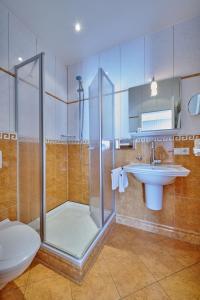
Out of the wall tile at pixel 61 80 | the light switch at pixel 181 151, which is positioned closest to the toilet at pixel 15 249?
the light switch at pixel 181 151

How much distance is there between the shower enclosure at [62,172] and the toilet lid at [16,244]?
27 centimetres

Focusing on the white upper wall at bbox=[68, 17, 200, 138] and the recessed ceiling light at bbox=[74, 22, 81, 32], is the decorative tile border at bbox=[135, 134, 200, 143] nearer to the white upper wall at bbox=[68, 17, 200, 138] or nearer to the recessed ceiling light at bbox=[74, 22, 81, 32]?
the white upper wall at bbox=[68, 17, 200, 138]

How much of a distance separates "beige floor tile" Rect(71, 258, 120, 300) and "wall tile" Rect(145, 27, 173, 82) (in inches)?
83.7

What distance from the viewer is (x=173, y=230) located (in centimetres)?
166

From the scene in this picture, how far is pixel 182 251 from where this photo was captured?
146 cm

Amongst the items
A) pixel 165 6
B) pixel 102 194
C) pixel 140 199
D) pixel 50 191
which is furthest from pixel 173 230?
pixel 165 6

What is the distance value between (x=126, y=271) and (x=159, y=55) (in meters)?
2.33

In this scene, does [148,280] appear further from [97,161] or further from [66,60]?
[66,60]

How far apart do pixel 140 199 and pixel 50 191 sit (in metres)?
1.24

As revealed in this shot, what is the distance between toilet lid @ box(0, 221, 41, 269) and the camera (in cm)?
81

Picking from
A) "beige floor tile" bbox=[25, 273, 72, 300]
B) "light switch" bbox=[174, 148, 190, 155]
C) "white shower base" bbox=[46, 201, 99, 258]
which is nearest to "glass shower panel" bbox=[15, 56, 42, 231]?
"white shower base" bbox=[46, 201, 99, 258]

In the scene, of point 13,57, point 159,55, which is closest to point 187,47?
point 159,55

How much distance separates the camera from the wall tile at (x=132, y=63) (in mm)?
1812

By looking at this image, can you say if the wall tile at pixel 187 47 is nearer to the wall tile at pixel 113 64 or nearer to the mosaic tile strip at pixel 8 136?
the wall tile at pixel 113 64
